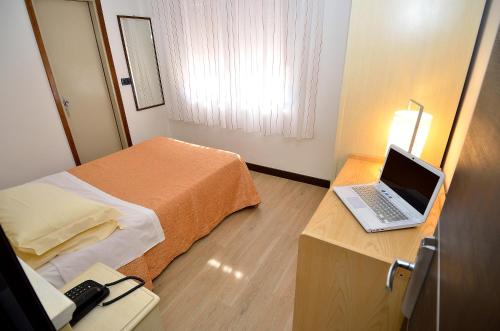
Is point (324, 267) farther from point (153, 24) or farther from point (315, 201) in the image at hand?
point (153, 24)

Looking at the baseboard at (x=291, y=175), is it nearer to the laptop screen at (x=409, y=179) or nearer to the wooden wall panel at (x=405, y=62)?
the wooden wall panel at (x=405, y=62)

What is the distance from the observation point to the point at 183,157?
254cm

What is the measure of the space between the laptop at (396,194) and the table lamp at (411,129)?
0.57ft

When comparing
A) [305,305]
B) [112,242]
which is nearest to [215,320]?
[305,305]

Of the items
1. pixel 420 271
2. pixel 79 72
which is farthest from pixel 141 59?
pixel 420 271

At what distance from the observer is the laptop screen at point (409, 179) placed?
45.5 inches

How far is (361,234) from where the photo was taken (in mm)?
1196

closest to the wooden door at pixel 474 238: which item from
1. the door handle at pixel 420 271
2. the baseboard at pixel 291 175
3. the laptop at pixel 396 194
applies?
the door handle at pixel 420 271

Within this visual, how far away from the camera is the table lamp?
1.45m

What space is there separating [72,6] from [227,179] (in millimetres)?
2579

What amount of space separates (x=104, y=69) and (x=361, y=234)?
11.3ft

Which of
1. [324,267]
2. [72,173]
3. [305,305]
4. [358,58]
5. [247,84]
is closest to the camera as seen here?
[324,267]

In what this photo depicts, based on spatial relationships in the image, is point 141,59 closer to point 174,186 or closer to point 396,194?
point 174,186

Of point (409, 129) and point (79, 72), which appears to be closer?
point (409, 129)
